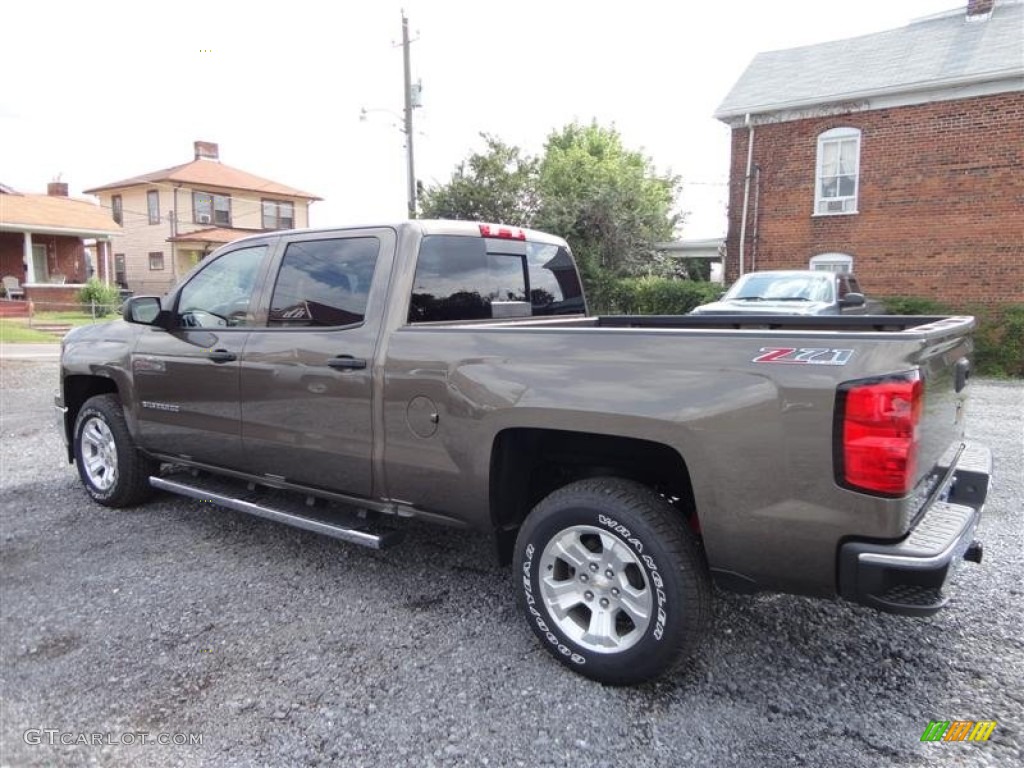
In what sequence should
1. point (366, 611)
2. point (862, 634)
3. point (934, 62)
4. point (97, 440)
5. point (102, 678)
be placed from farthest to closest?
point (934, 62)
point (97, 440)
point (366, 611)
point (862, 634)
point (102, 678)

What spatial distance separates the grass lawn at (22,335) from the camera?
1753 centimetres

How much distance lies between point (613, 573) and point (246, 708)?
1454 millimetres

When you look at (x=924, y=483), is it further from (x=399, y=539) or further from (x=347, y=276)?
(x=347, y=276)

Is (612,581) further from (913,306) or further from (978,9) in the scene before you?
(978,9)

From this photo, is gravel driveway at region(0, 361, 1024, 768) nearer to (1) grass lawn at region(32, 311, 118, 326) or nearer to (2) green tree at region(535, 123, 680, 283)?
(2) green tree at region(535, 123, 680, 283)

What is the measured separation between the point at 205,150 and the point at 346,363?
1685 inches

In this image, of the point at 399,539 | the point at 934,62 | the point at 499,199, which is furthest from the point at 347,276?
the point at 499,199

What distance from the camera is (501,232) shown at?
13.4 feet

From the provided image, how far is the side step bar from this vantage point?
11.3 ft

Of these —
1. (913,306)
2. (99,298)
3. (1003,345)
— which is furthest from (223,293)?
(99,298)

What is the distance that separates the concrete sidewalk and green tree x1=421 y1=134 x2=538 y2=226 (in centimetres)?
1025

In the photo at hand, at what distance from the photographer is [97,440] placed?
5.04 metres

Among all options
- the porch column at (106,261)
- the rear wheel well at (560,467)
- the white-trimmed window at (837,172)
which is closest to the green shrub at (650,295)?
the white-trimmed window at (837,172)

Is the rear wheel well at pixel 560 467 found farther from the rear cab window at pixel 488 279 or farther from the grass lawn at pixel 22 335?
the grass lawn at pixel 22 335
